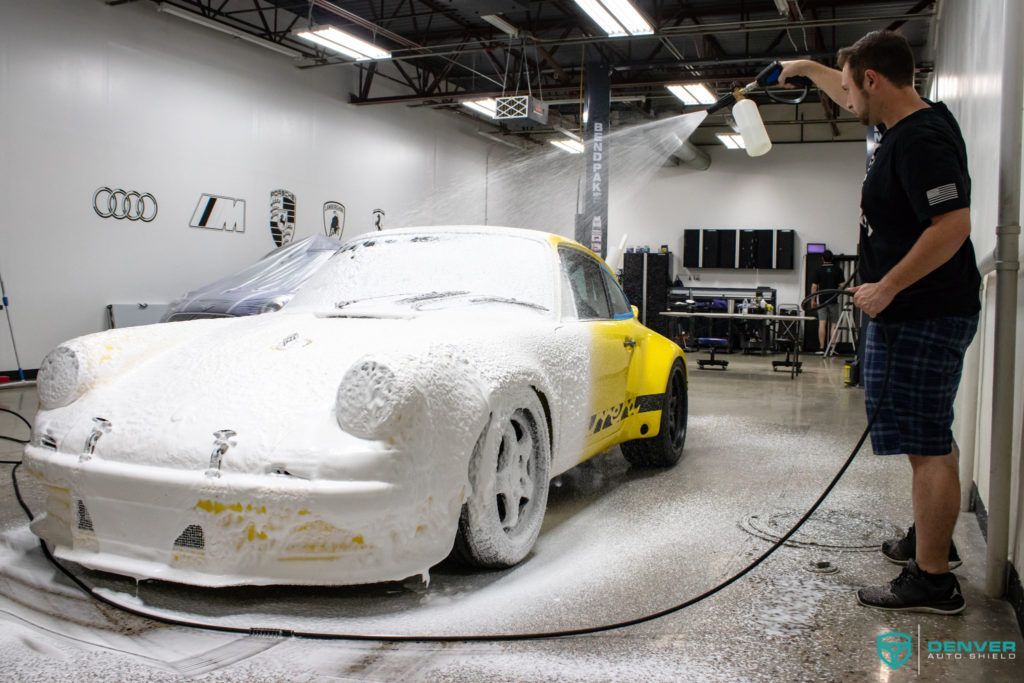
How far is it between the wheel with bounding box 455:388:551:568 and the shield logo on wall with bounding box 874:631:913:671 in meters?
1.20

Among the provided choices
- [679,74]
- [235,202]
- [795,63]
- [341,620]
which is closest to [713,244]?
[679,74]

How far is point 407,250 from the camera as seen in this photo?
12.6 feet

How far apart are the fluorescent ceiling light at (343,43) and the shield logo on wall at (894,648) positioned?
34.3ft

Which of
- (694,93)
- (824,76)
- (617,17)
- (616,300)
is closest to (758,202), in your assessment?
(694,93)

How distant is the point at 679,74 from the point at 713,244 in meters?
6.23

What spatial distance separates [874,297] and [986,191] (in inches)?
71.3

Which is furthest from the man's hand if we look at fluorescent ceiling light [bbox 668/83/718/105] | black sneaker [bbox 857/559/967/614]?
fluorescent ceiling light [bbox 668/83/718/105]

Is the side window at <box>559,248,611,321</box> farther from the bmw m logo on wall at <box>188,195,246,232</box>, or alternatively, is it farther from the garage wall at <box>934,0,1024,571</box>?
the bmw m logo on wall at <box>188,195,246,232</box>

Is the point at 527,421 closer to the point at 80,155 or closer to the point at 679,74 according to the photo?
the point at 80,155

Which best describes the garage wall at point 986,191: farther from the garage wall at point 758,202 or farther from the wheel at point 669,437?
the garage wall at point 758,202

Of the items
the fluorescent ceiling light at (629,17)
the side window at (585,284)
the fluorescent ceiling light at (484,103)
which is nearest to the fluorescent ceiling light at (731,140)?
the fluorescent ceiling light at (484,103)

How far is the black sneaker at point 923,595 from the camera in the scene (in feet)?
8.59

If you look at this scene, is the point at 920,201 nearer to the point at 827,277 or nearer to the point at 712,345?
the point at 712,345

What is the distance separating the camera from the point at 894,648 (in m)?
2.36
